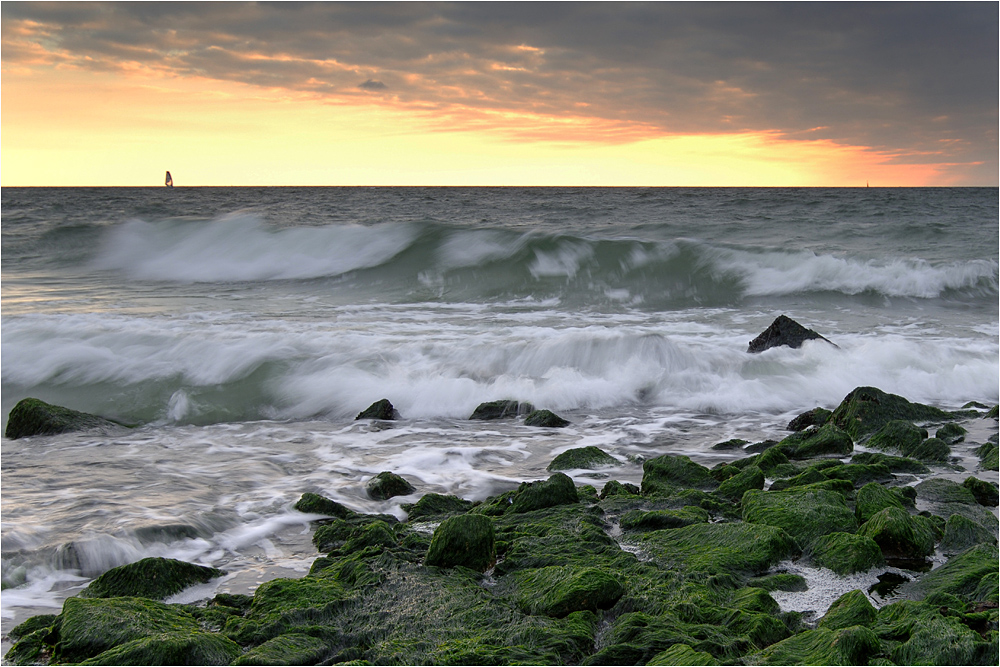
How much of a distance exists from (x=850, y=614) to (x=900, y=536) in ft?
3.18

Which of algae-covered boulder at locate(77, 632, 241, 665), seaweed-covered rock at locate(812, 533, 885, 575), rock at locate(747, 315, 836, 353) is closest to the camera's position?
algae-covered boulder at locate(77, 632, 241, 665)

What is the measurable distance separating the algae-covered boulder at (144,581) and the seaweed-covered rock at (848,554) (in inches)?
119

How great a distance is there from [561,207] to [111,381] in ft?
107

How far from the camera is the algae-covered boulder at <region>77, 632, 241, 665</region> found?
2.69m

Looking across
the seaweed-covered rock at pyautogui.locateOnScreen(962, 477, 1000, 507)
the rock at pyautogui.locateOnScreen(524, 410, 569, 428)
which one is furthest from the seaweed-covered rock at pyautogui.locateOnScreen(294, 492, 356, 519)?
the seaweed-covered rock at pyautogui.locateOnScreen(962, 477, 1000, 507)

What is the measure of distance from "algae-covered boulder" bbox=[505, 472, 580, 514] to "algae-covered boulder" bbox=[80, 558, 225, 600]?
1.80m

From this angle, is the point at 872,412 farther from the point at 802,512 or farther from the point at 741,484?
the point at 802,512

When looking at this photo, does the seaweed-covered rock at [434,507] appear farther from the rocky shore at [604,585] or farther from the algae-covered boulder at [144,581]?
the algae-covered boulder at [144,581]

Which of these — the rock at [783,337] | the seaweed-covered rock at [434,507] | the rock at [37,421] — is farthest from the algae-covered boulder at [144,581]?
the rock at [783,337]

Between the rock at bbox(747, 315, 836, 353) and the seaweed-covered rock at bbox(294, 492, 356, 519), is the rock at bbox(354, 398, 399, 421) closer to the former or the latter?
the seaweed-covered rock at bbox(294, 492, 356, 519)

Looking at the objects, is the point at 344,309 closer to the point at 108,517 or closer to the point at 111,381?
the point at 111,381

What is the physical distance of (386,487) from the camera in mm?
4844

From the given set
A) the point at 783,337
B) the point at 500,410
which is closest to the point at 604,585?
the point at 500,410

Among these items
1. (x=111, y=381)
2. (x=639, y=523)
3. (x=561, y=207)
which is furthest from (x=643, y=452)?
(x=561, y=207)
